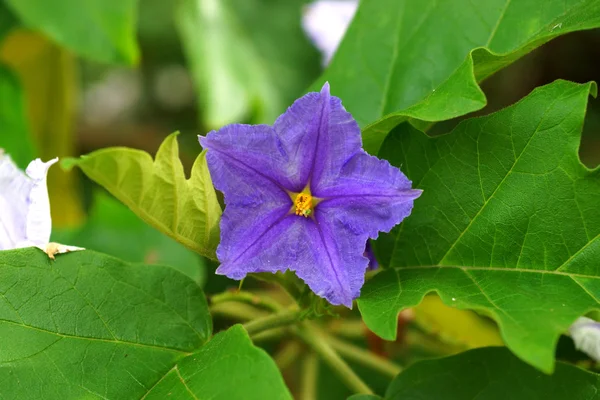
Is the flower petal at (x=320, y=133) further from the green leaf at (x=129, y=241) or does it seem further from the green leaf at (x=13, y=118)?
the green leaf at (x=13, y=118)

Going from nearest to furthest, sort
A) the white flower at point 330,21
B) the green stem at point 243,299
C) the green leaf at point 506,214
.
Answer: the green leaf at point 506,214
the green stem at point 243,299
the white flower at point 330,21

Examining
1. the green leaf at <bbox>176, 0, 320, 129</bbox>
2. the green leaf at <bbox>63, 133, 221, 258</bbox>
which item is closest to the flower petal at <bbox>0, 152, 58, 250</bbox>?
the green leaf at <bbox>63, 133, 221, 258</bbox>

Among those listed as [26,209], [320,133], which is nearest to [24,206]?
[26,209]

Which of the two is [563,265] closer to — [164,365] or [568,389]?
[568,389]

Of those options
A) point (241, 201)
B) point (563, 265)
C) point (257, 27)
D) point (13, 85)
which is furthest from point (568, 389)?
point (257, 27)

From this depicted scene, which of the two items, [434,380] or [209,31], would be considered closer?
[434,380]

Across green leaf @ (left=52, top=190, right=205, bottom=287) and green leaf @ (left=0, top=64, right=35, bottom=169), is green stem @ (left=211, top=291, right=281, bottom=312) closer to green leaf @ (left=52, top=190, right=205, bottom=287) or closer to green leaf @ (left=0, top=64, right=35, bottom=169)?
green leaf @ (left=52, top=190, right=205, bottom=287)

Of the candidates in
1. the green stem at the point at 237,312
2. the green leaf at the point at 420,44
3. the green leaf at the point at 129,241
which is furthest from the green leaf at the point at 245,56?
the green leaf at the point at 420,44
